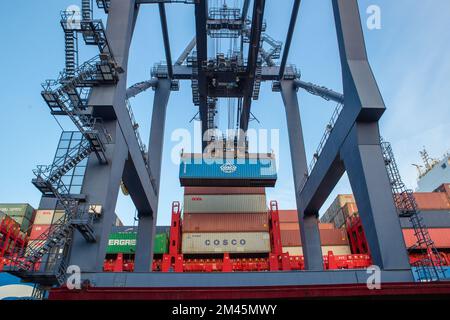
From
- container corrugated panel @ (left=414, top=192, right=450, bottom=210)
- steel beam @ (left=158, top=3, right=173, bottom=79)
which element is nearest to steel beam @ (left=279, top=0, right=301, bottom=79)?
steel beam @ (left=158, top=3, right=173, bottom=79)

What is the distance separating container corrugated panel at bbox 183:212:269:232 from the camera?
24312 millimetres

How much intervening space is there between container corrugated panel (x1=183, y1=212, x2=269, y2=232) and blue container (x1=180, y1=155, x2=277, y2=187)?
2838 millimetres

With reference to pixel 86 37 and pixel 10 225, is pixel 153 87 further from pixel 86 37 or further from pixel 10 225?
pixel 10 225

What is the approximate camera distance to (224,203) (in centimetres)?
2650

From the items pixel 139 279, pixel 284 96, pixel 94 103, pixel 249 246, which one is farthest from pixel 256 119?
pixel 139 279

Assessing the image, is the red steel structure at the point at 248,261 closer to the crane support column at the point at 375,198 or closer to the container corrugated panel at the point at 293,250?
the container corrugated panel at the point at 293,250

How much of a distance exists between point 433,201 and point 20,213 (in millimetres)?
41006

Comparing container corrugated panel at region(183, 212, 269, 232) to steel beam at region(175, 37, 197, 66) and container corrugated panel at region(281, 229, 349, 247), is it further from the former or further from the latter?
steel beam at region(175, 37, 197, 66)

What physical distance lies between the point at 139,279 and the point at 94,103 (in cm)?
615

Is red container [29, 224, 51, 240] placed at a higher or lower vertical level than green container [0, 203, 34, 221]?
lower

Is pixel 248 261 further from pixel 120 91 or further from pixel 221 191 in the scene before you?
pixel 120 91

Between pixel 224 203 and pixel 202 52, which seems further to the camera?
pixel 224 203

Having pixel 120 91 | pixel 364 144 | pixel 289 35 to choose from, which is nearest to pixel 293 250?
pixel 289 35

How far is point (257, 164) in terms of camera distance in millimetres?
24156
